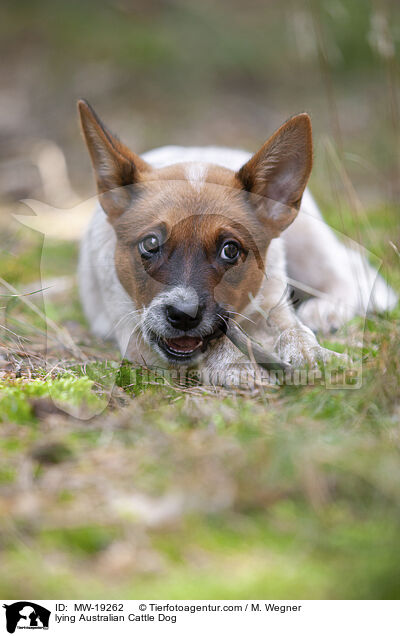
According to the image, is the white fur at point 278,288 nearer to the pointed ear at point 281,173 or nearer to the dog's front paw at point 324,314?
the dog's front paw at point 324,314

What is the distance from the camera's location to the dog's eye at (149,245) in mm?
3506

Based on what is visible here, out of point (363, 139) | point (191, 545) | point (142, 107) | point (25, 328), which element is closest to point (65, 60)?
point (142, 107)

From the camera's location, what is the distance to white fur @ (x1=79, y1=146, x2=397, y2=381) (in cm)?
356

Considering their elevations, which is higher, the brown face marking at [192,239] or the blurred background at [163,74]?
the blurred background at [163,74]

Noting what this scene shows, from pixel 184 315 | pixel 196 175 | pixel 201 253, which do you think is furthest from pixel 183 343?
pixel 196 175

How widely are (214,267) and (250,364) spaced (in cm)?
54

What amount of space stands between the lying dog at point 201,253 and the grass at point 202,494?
0.51m

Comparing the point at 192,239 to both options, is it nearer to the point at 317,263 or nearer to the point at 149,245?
the point at 149,245
